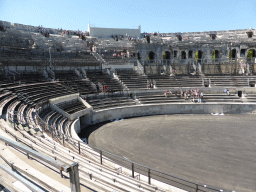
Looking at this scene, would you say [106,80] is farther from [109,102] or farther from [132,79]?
[109,102]

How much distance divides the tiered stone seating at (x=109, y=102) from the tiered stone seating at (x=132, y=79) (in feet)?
10.9

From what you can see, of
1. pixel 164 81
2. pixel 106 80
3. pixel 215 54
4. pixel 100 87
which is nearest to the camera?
pixel 100 87

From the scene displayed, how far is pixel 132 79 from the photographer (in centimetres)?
2828

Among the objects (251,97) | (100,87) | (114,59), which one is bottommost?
(251,97)

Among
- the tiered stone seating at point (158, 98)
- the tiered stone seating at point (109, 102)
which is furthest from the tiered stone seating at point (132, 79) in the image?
the tiered stone seating at point (109, 102)

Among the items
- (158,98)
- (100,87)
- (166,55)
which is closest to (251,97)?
(158,98)

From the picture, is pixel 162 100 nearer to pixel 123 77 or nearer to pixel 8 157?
pixel 123 77

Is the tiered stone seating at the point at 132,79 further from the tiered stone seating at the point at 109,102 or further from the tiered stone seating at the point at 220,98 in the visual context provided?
the tiered stone seating at the point at 220,98

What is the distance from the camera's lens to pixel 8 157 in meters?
5.91

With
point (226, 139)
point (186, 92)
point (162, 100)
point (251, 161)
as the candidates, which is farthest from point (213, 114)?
point (251, 161)

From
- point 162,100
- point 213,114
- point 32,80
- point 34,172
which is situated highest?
point 32,80

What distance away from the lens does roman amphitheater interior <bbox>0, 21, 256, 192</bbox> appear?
29.6ft

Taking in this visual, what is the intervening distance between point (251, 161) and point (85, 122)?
1468 centimetres

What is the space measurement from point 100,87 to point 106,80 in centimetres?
245
